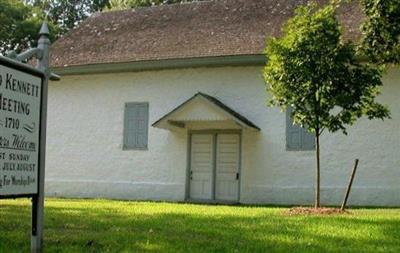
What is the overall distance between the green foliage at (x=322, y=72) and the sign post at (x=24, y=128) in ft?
23.8

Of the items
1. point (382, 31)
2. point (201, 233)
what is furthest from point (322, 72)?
point (201, 233)

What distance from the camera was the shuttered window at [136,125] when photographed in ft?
59.9

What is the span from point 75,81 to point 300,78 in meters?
9.46

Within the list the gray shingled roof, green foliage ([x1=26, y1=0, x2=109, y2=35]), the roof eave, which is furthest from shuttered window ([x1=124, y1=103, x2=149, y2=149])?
green foliage ([x1=26, y1=0, x2=109, y2=35])

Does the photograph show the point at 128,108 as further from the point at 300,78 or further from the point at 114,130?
the point at 300,78

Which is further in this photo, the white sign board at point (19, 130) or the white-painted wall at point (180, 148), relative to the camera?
the white-painted wall at point (180, 148)

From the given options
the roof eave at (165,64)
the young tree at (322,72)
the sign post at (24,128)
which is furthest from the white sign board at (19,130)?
the roof eave at (165,64)

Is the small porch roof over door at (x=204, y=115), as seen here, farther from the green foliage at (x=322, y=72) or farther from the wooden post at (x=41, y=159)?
the wooden post at (x=41, y=159)

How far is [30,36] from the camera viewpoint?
1369 inches

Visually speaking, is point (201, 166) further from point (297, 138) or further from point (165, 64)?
point (165, 64)

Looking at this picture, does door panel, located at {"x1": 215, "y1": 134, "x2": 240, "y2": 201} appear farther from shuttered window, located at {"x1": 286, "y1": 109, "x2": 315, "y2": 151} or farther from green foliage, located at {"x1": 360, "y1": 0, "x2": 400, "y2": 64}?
green foliage, located at {"x1": 360, "y1": 0, "x2": 400, "y2": 64}

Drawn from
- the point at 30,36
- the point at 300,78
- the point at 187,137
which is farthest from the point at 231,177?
the point at 30,36

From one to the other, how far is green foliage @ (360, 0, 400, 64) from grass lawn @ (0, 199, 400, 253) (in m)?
4.24

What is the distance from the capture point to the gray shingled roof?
1772 centimetres
